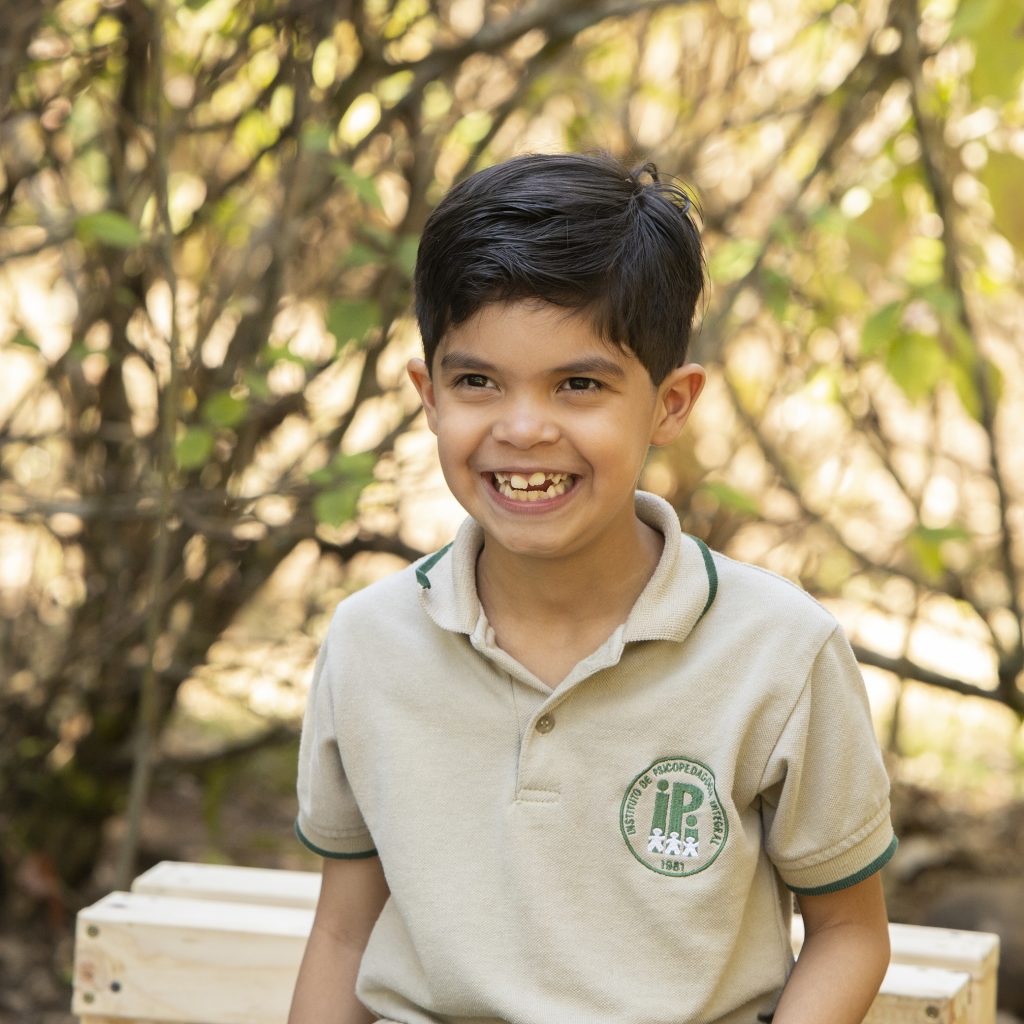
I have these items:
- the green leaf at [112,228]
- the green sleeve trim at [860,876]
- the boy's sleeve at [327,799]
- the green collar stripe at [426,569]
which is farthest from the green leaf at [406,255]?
the green sleeve trim at [860,876]

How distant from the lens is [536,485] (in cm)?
155

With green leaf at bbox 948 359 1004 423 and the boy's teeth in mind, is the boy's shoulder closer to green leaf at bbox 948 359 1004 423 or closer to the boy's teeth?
the boy's teeth

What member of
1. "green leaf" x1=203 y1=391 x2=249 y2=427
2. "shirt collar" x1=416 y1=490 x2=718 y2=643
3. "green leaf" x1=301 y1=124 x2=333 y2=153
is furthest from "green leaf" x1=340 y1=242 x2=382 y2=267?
"shirt collar" x1=416 y1=490 x2=718 y2=643

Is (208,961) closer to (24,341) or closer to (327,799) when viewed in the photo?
(327,799)

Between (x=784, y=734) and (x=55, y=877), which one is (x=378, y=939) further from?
(x=55, y=877)

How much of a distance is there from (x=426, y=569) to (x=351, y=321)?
918 millimetres

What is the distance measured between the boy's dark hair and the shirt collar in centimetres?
20

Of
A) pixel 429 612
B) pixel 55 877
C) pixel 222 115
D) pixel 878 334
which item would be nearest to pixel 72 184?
pixel 222 115

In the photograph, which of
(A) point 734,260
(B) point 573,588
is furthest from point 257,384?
(B) point 573,588

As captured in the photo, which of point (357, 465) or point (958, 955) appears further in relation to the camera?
point (357, 465)

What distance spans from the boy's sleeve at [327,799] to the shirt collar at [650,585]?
6.0 inches

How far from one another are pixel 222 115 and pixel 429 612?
1.75m

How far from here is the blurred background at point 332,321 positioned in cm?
275

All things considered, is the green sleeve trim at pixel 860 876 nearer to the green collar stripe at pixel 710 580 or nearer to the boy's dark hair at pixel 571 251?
the green collar stripe at pixel 710 580
